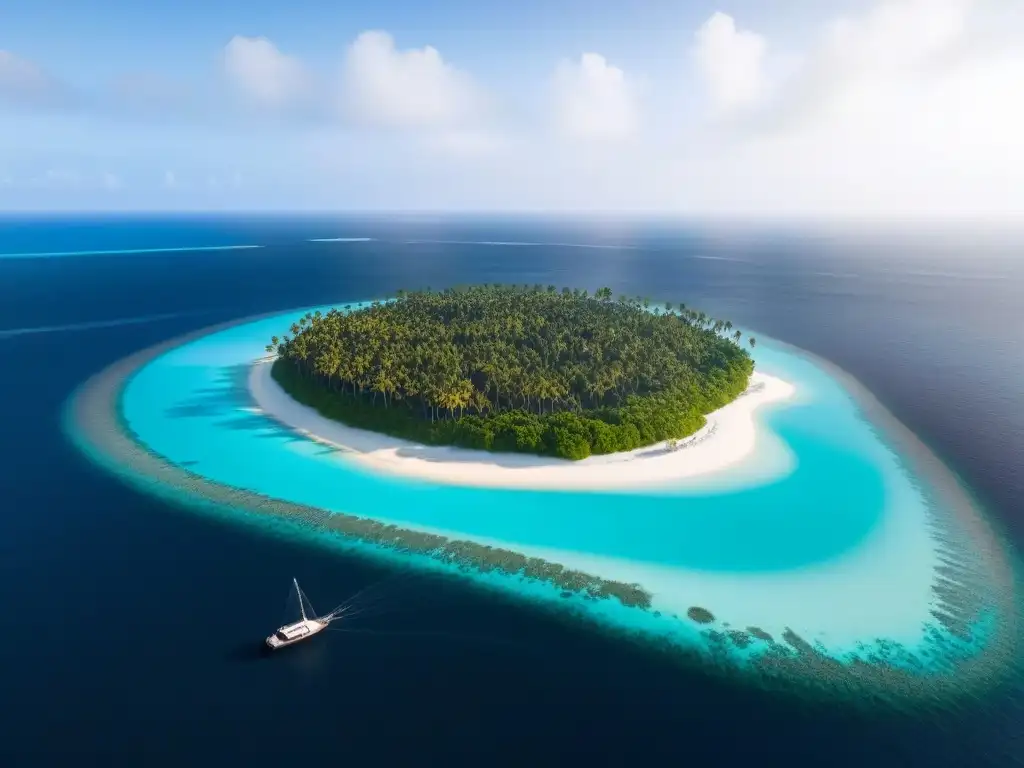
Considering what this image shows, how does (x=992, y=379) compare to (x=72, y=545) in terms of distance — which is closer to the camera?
(x=72, y=545)

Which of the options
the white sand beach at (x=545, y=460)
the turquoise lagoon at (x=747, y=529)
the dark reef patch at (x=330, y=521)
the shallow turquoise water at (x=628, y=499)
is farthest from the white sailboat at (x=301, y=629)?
the white sand beach at (x=545, y=460)

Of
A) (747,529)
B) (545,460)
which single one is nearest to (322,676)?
(545,460)

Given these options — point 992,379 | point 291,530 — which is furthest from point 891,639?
point 992,379

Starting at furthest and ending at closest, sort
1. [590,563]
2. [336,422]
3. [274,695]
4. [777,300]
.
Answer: [777,300] < [336,422] < [590,563] < [274,695]

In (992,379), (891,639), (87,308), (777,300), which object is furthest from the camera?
(777,300)

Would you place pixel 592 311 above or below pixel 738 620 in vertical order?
above

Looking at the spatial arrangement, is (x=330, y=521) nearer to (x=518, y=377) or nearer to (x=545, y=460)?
(x=545, y=460)

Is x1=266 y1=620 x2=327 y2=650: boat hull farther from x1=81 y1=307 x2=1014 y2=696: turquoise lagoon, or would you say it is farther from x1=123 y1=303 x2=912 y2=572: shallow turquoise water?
x1=123 y1=303 x2=912 y2=572: shallow turquoise water

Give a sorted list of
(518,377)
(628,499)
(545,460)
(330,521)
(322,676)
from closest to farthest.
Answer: (322,676) < (330,521) < (628,499) < (545,460) < (518,377)

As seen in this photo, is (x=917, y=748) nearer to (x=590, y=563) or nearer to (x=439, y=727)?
(x=590, y=563)
